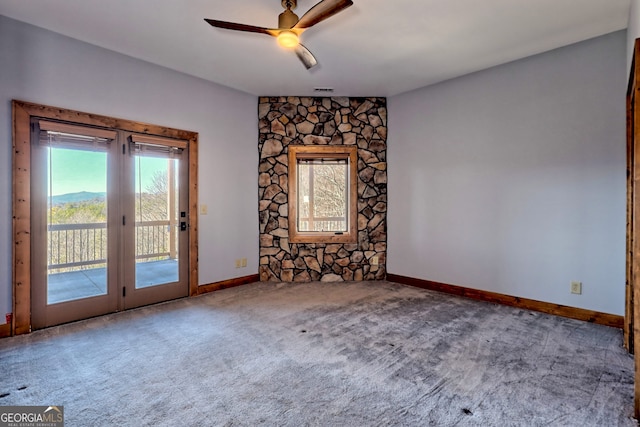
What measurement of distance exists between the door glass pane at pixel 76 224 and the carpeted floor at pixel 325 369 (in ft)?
1.40

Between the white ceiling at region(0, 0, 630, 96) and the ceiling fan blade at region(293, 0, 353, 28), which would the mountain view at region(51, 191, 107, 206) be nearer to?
the white ceiling at region(0, 0, 630, 96)

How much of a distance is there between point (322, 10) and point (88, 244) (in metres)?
3.31

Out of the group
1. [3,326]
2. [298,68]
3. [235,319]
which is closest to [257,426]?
[235,319]

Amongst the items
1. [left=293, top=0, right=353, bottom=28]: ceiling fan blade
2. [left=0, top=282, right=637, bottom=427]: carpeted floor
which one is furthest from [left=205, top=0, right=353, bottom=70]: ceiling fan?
[left=0, top=282, right=637, bottom=427]: carpeted floor

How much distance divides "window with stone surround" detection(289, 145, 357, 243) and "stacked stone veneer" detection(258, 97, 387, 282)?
4.0 inches

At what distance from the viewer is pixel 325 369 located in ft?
7.74

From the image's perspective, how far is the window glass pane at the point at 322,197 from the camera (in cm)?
528

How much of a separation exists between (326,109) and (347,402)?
4.24 metres

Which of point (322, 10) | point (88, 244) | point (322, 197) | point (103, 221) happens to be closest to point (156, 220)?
point (103, 221)

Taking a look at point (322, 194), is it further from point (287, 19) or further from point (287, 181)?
point (287, 19)

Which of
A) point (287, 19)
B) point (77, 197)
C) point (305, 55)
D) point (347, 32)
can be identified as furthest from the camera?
point (77, 197)

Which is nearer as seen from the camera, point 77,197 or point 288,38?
point 288,38

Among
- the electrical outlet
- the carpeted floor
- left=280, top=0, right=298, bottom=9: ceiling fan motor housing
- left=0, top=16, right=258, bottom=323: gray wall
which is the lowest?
the carpeted floor

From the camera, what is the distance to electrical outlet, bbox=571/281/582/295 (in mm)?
3355
